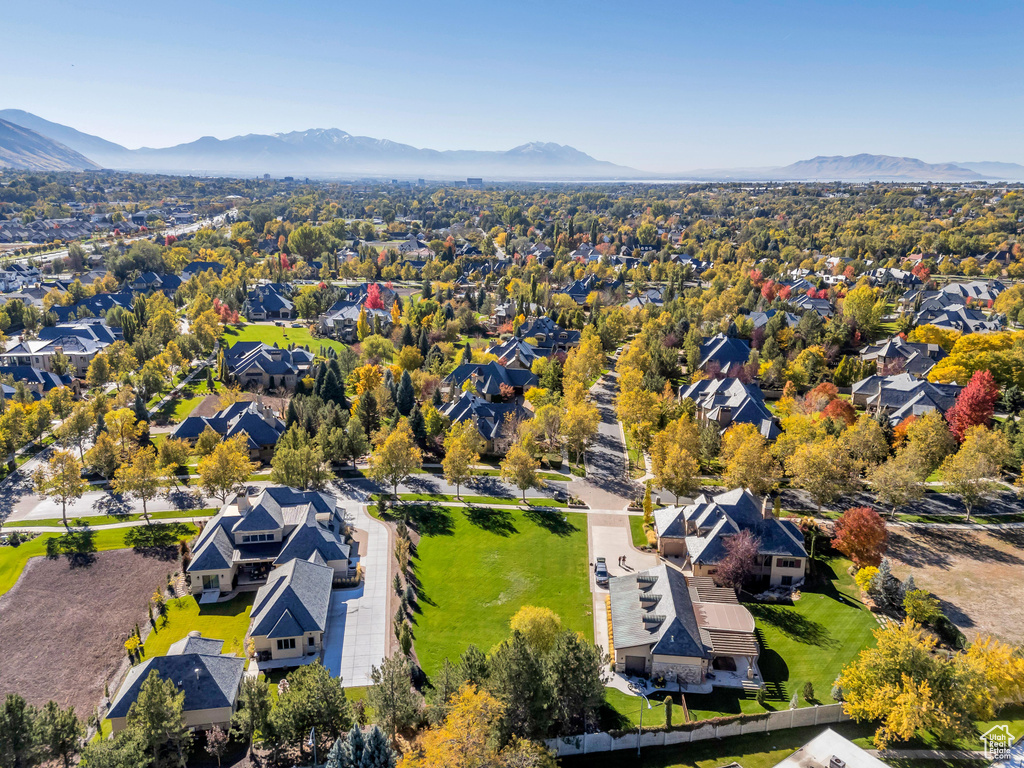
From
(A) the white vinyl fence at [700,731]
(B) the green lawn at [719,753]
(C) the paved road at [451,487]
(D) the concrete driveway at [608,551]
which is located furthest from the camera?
(C) the paved road at [451,487]

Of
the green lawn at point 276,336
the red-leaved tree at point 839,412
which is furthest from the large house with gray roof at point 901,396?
the green lawn at point 276,336

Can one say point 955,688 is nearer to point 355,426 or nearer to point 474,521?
point 474,521

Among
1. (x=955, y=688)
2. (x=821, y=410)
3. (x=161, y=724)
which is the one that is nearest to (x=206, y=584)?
(x=161, y=724)

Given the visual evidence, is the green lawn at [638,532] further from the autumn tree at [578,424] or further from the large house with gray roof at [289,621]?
the large house with gray roof at [289,621]

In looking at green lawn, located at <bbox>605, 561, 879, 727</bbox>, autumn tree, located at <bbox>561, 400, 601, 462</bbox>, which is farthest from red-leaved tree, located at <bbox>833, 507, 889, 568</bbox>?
autumn tree, located at <bbox>561, 400, 601, 462</bbox>

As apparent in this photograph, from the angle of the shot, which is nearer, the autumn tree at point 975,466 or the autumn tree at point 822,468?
the autumn tree at point 822,468

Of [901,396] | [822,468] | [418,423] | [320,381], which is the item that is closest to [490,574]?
[418,423]

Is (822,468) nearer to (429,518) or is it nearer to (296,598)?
(429,518)
